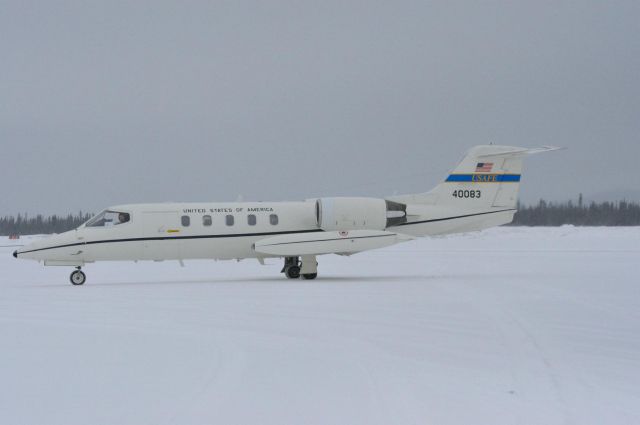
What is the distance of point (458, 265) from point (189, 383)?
22.4 m

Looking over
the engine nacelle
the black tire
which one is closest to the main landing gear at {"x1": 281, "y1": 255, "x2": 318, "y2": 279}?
the black tire

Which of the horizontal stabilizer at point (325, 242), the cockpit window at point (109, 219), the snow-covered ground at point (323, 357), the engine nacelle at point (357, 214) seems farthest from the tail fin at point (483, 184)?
the cockpit window at point (109, 219)

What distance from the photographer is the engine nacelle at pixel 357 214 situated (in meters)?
23.0

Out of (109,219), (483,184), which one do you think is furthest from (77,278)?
(483,184)

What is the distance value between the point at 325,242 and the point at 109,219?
6.74m

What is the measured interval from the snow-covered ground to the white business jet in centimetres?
475

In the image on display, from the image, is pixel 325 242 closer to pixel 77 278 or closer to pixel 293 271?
pixel 293 271

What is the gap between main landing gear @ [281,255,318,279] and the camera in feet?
73.4

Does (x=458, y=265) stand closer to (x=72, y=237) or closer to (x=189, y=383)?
(x=72, y=237)

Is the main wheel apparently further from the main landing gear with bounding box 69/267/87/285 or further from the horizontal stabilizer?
the horizontal stabilizer

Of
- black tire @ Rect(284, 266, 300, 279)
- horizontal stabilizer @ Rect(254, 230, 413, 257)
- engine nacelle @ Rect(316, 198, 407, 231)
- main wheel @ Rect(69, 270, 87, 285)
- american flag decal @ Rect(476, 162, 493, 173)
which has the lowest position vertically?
black tire @ Rect(284, 266, 300, 279)

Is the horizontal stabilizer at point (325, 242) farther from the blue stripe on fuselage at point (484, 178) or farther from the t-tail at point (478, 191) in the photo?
the blue stripe on fuselage at point (484, 178)

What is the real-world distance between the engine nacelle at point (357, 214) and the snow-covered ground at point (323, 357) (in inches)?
233

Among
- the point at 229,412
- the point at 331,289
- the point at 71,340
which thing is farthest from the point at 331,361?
the point at 331,289
